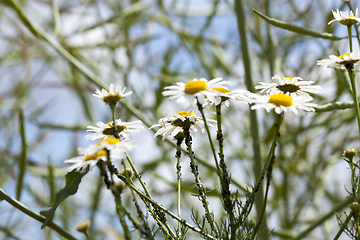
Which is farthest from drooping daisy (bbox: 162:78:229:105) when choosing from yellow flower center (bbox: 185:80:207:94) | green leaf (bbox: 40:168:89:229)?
green leaf (bbox: 40:168:89:229)

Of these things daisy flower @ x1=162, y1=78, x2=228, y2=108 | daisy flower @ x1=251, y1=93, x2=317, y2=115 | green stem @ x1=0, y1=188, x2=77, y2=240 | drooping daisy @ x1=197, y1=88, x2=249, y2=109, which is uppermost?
daisy flower @ x1=162, y1=78, x2=228, y2=108

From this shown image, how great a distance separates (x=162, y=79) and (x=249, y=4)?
0.42 m

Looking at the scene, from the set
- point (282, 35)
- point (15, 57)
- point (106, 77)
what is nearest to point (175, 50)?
point (106, 77)

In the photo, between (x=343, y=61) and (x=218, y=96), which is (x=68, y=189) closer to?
(x=218, y=96)

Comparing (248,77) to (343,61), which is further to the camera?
(248,77)

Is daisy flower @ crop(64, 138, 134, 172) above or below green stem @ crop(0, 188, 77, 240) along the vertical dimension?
above

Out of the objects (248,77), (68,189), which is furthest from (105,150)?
(248,77)

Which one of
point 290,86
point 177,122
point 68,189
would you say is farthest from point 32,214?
point 290,86

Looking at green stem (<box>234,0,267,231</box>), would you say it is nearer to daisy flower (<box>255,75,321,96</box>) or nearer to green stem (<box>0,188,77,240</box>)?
daisy flower (<box>255,75,321,96</box>)

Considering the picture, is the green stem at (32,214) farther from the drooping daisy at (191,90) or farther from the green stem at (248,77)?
the green stem at (248,77)

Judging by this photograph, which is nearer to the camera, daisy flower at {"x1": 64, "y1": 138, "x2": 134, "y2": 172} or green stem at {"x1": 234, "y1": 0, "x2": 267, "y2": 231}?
daisy flower at {"x1": 64, "y1": 138, "x2": 134, "y2": 172}

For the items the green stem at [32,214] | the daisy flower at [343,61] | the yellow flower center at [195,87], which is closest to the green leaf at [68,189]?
the green stem at [32,214]

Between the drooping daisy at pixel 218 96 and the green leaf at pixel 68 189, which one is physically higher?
the drooping daisy at pixel 218 96

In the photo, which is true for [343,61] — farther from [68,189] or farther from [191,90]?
[68,189]
